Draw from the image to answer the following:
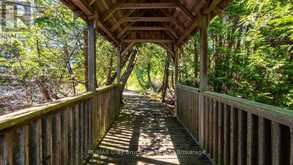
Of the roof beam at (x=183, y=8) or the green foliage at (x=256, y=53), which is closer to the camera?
the roof beam at (x=183, y=8)

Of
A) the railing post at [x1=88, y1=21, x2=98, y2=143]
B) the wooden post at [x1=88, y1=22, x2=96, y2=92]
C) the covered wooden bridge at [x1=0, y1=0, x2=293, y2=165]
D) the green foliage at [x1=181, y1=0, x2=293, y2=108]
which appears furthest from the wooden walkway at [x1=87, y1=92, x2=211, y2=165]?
the green foliage at [x1=181, y1=0, x2=293, y2=108]

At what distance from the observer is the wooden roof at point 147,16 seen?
4679mm

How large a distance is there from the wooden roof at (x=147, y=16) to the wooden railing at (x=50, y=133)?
159 cm

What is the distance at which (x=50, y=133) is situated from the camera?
2578 millimetres

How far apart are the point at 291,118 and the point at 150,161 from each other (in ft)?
8.74

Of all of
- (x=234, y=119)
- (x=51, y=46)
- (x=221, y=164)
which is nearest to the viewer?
(x=234, y=119)

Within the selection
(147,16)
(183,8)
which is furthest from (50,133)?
(147,16)

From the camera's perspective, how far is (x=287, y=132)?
2.01 metres

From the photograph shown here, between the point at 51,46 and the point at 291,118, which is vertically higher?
the point at 51,46

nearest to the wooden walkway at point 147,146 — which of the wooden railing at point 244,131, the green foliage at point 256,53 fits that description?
the wooden railing at point 244,131

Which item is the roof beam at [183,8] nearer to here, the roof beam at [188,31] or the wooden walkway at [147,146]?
the roof beam at [188,31]

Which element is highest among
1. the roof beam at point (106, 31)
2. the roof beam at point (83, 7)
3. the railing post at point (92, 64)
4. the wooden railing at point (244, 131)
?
the roof beam at point (106, 31)

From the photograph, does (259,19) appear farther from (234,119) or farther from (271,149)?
(271,149)

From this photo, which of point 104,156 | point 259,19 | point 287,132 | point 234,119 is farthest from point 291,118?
point 259,19
